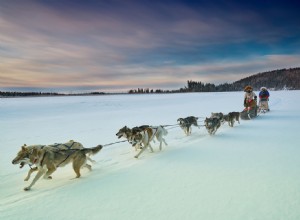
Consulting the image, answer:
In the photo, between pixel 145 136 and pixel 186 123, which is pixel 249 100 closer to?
pixel 186 123

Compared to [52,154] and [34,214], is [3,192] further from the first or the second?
[34,214]

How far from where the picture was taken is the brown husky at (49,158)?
3.94 metres

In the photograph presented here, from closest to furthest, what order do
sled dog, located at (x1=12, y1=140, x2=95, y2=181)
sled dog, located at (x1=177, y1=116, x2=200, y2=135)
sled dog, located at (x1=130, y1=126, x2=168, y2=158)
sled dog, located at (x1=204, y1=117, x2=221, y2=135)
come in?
1. sled dog, located at (x1=12, y1=140, x2=95, y2=181)
2. sled dog, located at (x1=130, y1=126, x2=168, y2=158)
3. sled dog, located at (x1=204, y1=117, x2=221, y2=135)
4. sled dog, located at (x1=177, y1=116, x2=200, y2=135)

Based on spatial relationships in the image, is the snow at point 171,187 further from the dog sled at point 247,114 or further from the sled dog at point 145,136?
the dog sled at point 247,114

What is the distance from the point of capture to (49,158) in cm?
403

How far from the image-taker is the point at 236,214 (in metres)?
2.83

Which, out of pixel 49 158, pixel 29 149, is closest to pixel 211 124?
pixel 49 158

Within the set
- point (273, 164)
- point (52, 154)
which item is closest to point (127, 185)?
point (52, 154)

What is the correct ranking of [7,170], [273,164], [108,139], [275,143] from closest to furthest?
[273,164] < [7,170] < [275,143] < [108,139]

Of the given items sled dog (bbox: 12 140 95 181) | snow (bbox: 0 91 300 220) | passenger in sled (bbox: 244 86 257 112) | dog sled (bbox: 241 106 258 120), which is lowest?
snow (bbox: 0 91 300 220)

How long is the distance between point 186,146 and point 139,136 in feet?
5.14

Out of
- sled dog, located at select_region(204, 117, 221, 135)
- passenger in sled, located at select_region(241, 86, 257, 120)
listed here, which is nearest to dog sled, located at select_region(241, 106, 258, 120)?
passenger in sled, located at select_region(241, 86, 257, 120)

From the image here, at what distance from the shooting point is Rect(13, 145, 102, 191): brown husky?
3939 mm

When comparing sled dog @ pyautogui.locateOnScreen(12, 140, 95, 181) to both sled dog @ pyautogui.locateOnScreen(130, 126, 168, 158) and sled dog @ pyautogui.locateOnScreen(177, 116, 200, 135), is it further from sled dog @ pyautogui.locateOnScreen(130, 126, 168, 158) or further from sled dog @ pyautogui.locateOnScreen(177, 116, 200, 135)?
sled dog @ pyautogui.locateOnScreen(177, 116, 200, 135)
